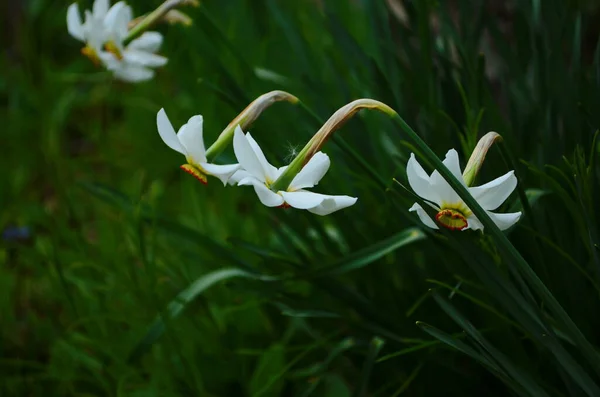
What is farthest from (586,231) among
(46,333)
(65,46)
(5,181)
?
(65,46)

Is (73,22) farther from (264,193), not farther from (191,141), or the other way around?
(264,193)

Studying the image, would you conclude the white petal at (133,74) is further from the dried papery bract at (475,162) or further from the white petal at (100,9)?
the dried papery bract at (475,162)

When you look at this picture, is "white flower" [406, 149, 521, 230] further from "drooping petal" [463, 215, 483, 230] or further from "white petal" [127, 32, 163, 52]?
"white petal" [127, 32, 163, 52]

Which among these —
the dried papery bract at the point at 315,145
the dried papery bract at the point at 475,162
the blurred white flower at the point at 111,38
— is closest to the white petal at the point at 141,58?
the blurred white flower at the point at 111,38

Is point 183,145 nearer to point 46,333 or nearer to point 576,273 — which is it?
point 576,273

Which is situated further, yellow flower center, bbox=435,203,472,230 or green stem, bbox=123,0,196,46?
green stem, bbox=123,0,196,46

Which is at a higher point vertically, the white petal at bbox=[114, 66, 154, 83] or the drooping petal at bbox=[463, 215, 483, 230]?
the white petal at bbox=[114, 66, 154, 83]

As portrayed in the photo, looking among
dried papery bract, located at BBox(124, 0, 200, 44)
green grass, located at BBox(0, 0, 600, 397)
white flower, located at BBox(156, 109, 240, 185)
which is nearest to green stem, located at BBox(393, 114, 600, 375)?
green grass, located at BBox(0, 0, 600, 397)

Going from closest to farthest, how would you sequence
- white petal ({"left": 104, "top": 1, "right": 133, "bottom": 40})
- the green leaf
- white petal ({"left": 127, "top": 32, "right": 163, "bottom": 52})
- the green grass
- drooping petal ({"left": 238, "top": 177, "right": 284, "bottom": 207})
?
1. drooping petal ({"left": 238, "top": 177, "right": 284, "bottom": 207})
2. the green grass
3. white petal ({"left": 104, "top": 1, "right": 133, "bottom": 40})
4. white petal ({"left": 127, "top": 32, "right": 163, "bottom": 52})
5. the green leaf
